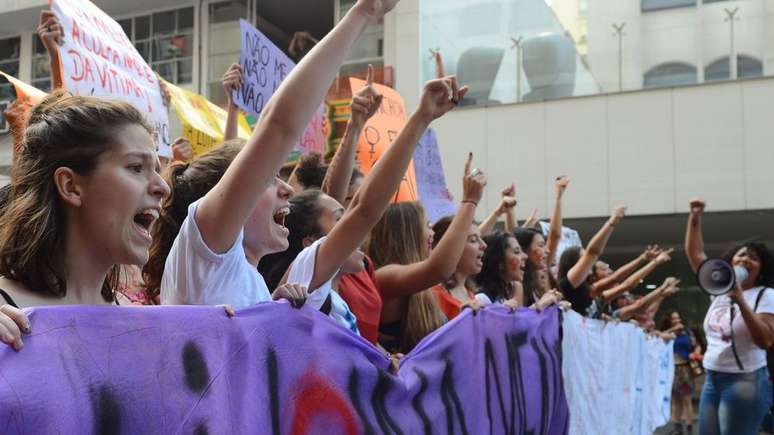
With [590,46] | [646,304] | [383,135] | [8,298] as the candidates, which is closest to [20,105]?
[8,298]

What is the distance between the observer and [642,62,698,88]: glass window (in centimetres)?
1547

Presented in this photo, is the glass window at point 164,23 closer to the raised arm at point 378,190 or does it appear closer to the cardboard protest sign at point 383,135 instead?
the cardboard protest sign at point 383,135

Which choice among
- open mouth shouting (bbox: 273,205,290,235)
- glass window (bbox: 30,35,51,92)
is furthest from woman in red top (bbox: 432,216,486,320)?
glass window (bbox: 30,35,51,92)

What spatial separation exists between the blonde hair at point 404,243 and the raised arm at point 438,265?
0.49 ft

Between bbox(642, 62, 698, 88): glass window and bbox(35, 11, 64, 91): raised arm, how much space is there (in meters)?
13.2

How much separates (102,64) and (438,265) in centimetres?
183

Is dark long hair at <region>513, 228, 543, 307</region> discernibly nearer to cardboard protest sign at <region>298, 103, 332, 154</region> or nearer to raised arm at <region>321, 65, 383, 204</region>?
cardboard protest sign at <region>298, 103, 332, 154</region>

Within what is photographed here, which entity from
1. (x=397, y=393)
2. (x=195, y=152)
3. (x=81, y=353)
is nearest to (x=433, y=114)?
(x=397, y=393)

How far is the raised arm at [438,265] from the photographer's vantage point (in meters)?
3.47

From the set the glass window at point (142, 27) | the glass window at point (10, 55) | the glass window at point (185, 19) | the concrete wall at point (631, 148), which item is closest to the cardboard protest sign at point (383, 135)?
the concrete wall at point (631, 148)

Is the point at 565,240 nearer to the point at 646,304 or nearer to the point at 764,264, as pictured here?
the point at 646,304

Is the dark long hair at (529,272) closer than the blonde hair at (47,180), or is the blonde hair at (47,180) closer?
the blonde hair at (47,180)

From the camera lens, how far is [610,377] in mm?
5738

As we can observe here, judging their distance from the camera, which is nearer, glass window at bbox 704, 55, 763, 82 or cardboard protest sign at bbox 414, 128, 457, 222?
cardboard protest sign at bbox 414, 128, 457, 222
